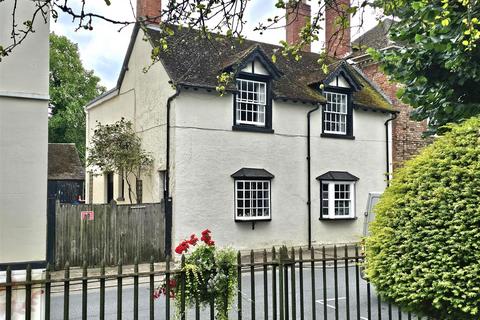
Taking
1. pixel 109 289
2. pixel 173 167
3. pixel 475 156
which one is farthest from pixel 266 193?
pixel 475 156

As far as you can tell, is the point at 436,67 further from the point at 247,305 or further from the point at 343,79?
the point at 343,79

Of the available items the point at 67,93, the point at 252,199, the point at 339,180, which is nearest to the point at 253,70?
the point at 252,199

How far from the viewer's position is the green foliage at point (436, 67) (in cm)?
735

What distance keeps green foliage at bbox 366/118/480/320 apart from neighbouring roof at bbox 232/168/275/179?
11.8m

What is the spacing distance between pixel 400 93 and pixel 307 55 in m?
13.8

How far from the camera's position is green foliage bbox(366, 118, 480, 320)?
4.17m

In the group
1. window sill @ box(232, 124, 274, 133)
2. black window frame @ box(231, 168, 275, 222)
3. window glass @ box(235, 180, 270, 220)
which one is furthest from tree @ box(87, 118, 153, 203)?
window glass @ box(235, 180, 270, 220)

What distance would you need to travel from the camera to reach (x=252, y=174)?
16.9m

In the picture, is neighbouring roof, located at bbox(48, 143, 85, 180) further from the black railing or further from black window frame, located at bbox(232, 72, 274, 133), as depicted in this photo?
the black railing

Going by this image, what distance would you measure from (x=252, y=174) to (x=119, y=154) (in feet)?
16.0

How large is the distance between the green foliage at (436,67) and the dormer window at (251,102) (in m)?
8.37

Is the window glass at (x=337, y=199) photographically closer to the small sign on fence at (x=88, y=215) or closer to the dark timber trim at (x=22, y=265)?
the small sign on fence at (x=88, y=215)

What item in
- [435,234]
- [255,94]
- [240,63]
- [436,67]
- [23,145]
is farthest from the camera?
[255,94]

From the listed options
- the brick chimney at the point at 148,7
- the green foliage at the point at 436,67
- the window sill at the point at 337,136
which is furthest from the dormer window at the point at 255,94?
the green foliage at the point at 436,67
